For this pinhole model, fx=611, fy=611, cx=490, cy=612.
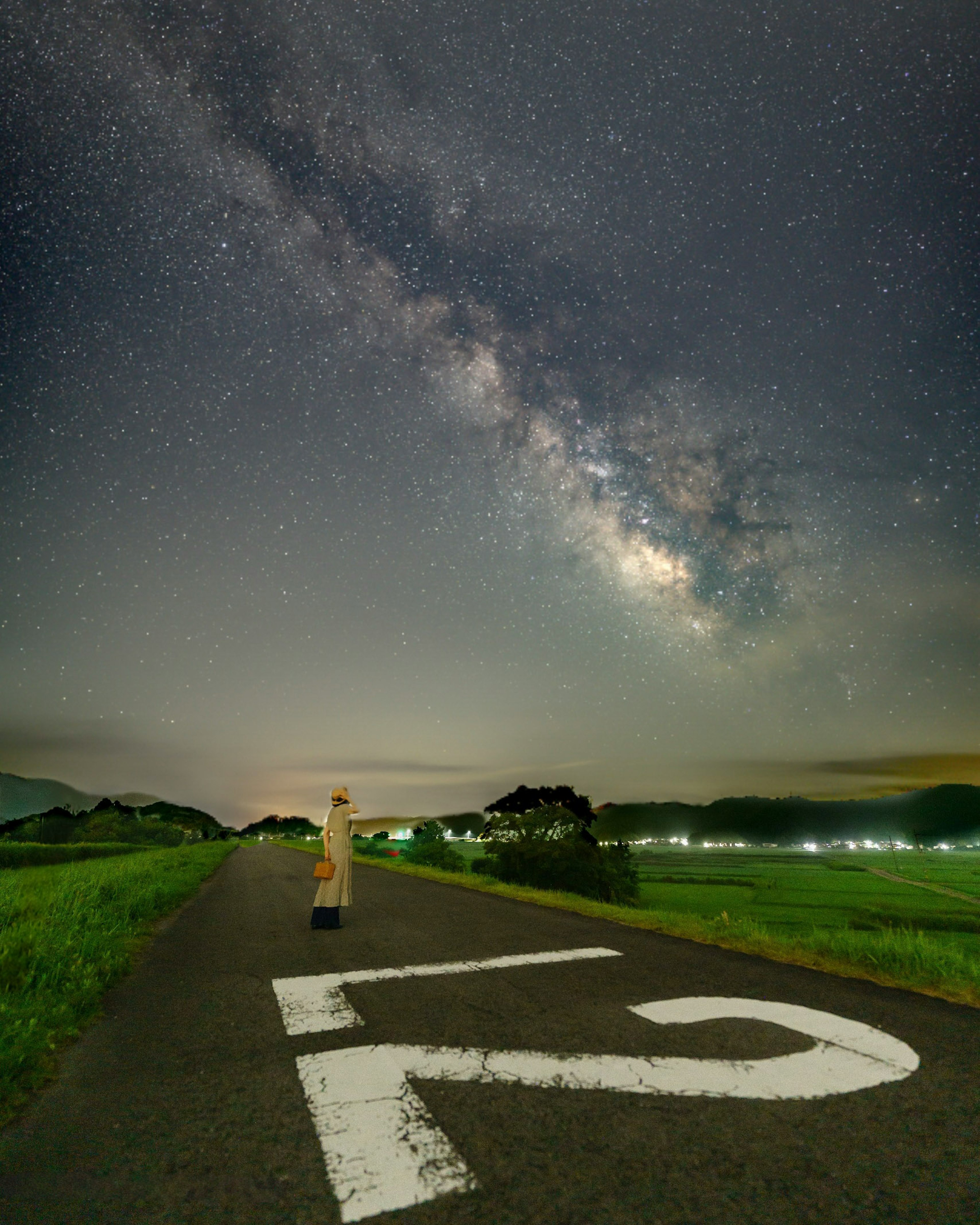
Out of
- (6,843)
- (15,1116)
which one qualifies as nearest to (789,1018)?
(15,1116)

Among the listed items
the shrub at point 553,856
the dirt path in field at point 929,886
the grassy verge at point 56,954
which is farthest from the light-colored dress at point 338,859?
the dirt path in field at point 929,886

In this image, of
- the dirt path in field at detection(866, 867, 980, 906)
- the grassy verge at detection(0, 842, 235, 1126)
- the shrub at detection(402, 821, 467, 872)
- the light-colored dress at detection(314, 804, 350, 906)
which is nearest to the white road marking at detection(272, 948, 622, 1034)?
the grassy verge at detection(0, 842, 235, 1126)

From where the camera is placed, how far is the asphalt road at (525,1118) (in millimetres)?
2355

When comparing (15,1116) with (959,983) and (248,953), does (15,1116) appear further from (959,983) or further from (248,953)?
(959,983)

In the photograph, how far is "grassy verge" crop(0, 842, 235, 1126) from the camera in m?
3.96

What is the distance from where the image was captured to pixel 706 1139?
9.07 ft

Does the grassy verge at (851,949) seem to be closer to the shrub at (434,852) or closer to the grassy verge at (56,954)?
the grassy verge at (56,954)

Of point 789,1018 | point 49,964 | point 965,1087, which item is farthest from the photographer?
point 49,964

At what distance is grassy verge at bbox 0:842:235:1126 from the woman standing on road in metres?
2.50

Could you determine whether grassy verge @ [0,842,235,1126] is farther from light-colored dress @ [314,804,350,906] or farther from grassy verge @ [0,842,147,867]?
grassy verge @ [0,842,147,867]

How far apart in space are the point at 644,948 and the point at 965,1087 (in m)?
4.04

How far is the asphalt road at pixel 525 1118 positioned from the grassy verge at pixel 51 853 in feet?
172

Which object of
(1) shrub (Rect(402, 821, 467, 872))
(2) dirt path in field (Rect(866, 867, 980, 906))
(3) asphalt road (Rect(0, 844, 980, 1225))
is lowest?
(2) dirt path in field (Rect(866, 867, 980, 906))

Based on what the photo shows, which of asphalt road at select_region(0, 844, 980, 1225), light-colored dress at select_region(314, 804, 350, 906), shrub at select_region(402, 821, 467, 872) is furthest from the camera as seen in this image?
shrub at select_region(402, 821, 467, 872)
